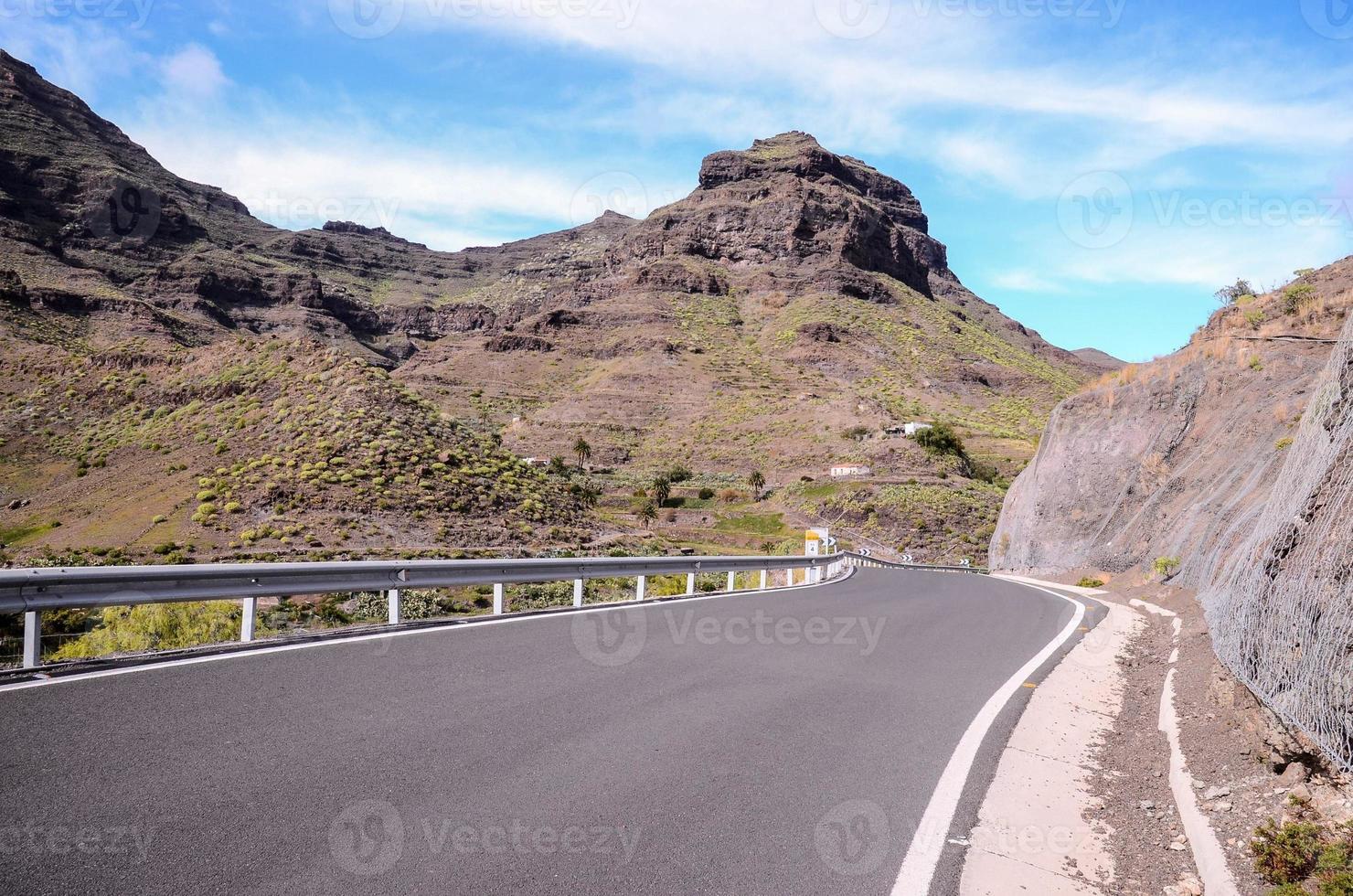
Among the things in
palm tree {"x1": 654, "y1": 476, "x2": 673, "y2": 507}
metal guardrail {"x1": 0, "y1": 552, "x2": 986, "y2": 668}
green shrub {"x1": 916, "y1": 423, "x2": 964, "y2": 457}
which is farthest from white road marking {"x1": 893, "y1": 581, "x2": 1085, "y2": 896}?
green shrub {"x1": 916, "y1": 423, "x2": 964, "y2": 457}

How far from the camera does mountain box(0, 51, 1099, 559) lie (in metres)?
29.9

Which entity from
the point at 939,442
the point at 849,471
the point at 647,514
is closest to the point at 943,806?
the point at 647,514

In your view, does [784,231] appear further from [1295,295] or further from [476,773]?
[476,773]

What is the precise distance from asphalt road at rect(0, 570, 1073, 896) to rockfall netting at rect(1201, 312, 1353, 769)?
6.11 feet

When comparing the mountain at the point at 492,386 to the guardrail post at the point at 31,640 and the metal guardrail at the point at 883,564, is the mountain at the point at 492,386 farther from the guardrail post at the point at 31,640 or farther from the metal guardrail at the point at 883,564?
the guardrail post at the point at 31,640

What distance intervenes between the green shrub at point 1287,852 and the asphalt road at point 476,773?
4.48 ft

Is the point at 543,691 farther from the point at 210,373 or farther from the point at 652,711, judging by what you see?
the point at 210,373

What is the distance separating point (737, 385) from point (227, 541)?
8936 centimetres

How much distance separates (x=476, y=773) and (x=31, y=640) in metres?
4.27

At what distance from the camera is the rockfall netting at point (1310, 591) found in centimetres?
464

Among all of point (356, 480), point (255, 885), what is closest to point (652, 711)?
point (255, 885)

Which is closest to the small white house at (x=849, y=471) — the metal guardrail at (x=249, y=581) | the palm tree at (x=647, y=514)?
the palm tree at (x=647, y=514)

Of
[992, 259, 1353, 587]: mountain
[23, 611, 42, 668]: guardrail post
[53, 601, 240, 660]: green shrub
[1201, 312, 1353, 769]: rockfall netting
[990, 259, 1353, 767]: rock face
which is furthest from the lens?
[992, 259, 1353, 587]: mountain

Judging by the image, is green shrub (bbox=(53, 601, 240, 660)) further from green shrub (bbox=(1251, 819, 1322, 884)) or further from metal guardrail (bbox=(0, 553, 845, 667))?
green shrub (bbox=(1251, 819, 1322, 884))
